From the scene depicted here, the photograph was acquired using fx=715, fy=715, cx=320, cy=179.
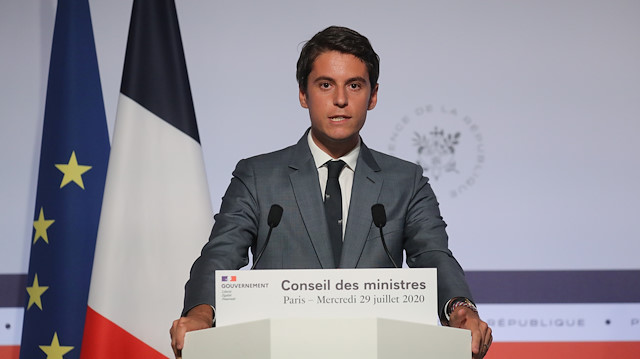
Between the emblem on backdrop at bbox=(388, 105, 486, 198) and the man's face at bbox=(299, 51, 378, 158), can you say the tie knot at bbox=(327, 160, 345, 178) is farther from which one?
the emblem on backdrop at bbox=(388, 105, 486, 198)

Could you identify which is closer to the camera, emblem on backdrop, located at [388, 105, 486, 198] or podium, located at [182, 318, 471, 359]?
podium, located at [182, 318, 471, 359]

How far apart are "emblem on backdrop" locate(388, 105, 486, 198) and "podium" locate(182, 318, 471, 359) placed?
2346 millimetres

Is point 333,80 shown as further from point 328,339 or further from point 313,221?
point 328,339

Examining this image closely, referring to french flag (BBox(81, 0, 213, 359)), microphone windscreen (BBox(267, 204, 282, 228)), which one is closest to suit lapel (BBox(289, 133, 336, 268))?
microphone windscreen (BBox(267, 204, 282, 228))

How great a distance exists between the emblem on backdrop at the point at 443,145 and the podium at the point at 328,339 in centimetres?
235

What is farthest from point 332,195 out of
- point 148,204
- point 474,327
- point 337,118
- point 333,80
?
point 148,204

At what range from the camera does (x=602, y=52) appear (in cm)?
395

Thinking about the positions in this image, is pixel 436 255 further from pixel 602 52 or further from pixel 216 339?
pixel 602 52

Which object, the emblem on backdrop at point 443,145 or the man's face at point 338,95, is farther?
the emblem on backdrop at point 443,145

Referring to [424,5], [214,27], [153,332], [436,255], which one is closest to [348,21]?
[424,5]

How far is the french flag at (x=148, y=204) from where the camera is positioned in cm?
325

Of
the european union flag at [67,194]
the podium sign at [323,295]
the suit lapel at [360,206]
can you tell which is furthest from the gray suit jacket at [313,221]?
the european union flag at [67,194]

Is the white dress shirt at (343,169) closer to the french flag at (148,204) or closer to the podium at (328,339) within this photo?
the podium at (328,339)

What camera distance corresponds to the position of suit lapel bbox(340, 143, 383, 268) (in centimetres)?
206
